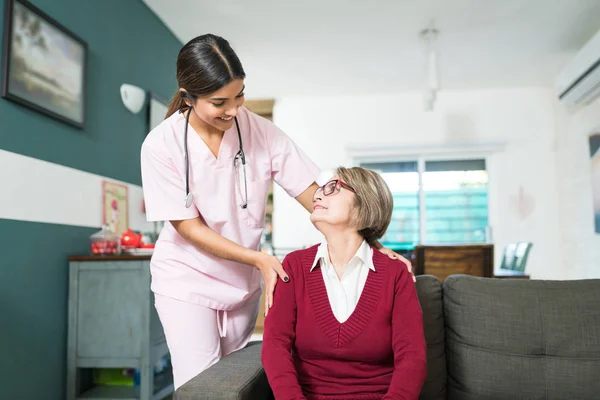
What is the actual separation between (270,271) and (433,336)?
1.96 feet

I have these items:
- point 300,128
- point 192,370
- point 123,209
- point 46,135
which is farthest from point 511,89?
point 192,370

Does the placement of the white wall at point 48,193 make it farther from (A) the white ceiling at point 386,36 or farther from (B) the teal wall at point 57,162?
(A) the white ceiling at point 386,36

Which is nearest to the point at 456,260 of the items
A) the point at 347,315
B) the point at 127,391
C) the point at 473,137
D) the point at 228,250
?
the point at 127,391

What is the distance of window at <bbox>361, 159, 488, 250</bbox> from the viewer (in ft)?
19.3

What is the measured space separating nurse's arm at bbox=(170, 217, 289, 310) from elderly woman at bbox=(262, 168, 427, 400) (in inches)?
1.7

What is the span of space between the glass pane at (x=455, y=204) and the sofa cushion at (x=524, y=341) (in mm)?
4423

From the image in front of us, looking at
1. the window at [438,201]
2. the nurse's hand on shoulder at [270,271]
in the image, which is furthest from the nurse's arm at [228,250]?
the window at [438,201]

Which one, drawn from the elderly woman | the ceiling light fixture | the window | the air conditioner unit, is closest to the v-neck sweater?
the elderly woman

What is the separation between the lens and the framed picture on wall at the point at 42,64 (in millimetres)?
2225

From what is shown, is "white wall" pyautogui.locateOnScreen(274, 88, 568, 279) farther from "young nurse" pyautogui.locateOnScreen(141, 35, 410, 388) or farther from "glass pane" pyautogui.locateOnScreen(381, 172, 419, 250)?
→ "young nurse" pyautogui.locateOnScreen(141, 35, 410, 388)

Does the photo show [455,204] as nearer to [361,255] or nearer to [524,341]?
[524,341]

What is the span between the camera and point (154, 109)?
3723 millimetres

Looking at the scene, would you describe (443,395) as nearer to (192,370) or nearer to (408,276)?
(408,276)

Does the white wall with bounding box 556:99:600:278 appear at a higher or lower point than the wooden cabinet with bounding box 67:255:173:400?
higher
